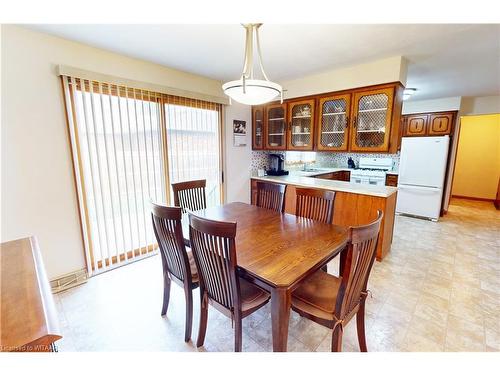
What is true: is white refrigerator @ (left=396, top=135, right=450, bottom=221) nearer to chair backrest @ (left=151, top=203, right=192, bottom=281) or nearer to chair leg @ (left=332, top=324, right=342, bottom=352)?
chair leg @ (left=332, top=324, right=342, bottom=352)

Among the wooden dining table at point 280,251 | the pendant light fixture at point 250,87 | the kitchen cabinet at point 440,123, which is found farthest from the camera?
the kitchen cabinet at point 440,123

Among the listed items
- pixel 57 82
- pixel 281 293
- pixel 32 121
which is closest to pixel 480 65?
pixel 281 293

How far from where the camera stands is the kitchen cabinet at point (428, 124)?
429cm

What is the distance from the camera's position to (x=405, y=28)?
1.82 metres

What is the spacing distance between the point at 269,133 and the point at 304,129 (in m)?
0.61

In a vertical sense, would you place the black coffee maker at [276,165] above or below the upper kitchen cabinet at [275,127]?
below

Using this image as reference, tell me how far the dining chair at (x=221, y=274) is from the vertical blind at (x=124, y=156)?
154 centimetres

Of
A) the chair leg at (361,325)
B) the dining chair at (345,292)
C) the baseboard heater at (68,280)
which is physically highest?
the dining chair at (345,292)

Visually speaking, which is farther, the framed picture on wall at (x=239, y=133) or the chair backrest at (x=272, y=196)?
the framed picture on wall at (x=239, y=133)

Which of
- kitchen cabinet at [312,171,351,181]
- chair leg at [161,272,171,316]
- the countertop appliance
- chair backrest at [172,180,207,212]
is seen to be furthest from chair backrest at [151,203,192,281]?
the countertop appliance

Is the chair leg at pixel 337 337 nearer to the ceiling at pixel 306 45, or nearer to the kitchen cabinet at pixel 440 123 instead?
the ceiling at pixel 306 45

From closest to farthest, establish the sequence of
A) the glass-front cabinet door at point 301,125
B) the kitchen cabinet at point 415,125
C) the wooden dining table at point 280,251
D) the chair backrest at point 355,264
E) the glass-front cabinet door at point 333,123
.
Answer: the chair backrest at point 355,264 → the wooden dining table at point 280,251 → the glass-front cabinet door at point 333,123 → the glass-front cabinet door at point 301,125 → the kitchen cabinet at point 415,125

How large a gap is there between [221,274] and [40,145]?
1976mm

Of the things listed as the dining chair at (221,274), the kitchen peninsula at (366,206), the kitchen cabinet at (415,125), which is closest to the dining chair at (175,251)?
the dining chair at (221,274)
